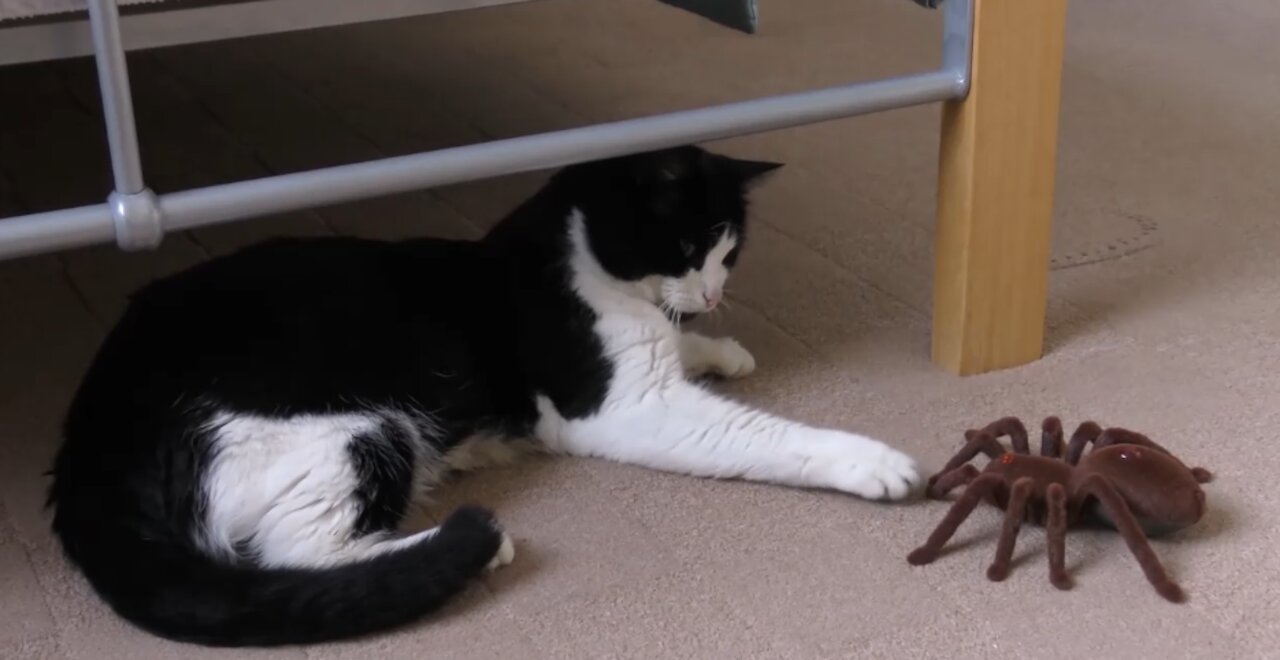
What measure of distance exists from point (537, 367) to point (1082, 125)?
126 cm

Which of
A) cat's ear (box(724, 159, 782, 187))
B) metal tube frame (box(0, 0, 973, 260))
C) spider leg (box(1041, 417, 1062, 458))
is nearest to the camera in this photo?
metal tube frame (box(0, 0, 973, 260))

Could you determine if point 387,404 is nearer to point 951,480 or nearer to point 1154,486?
point 951,480

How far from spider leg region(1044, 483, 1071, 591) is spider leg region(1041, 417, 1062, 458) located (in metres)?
0.13

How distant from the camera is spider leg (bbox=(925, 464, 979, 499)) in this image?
1.13 metres

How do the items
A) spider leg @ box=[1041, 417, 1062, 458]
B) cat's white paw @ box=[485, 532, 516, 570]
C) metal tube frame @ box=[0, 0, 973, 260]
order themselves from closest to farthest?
metal tube frame @ box=[0, 0, 973, 260], cat's white paw @ box=[485, 532, 516, 570], spider leg @ box=[1041, 417, 1062, 458]

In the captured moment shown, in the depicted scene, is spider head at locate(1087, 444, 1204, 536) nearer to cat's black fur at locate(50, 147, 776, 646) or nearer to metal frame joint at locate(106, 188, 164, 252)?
cat's black fur at locate(50, 147, 776, 646)

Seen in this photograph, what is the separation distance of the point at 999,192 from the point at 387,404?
2.09 ft

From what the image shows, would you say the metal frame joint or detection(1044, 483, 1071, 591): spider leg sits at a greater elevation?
the metal frame joint

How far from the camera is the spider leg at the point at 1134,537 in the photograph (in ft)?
3.35

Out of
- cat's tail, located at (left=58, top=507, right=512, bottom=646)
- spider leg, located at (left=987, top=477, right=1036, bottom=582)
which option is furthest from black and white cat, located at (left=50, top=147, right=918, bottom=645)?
spider leg, located at (left=987, top=477, right=1036, bottom=582)

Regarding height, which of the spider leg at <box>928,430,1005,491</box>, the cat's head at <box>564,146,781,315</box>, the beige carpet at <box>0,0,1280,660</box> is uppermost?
the cat's head at <box>564,146,781,315</box>

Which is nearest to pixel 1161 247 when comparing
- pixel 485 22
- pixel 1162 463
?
pixel 1162 463

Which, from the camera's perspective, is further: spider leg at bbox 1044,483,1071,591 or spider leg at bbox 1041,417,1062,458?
spider leg at bbox 1041,417,1062,458

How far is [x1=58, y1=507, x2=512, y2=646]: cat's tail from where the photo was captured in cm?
97
